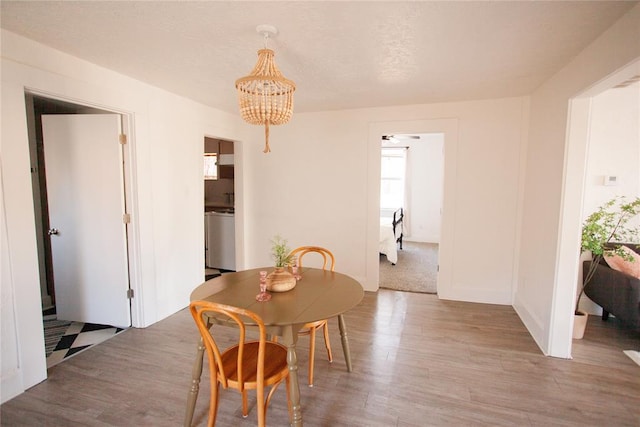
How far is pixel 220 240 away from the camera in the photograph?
5.05m

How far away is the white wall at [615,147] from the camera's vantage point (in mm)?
3217

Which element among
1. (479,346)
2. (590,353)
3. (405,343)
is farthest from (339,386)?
(590,353)

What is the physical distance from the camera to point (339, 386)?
223 cm

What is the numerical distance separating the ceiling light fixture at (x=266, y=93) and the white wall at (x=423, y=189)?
5.85 m

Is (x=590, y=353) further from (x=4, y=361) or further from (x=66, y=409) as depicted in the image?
(x=4, y=361)

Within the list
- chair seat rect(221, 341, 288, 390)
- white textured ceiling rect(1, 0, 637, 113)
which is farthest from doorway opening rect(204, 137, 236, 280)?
chair seat rect(221, 341, 288, 390)

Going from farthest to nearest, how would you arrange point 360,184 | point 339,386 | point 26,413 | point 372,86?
point 360,184
point 372,86
point 339,386
point 26,413

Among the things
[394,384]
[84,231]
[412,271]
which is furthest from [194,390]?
[412,271]

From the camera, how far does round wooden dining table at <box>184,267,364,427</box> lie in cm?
167

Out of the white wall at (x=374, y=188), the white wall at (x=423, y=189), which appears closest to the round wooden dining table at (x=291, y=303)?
the white wall at (x=374, y=188)

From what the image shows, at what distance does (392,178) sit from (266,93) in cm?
616

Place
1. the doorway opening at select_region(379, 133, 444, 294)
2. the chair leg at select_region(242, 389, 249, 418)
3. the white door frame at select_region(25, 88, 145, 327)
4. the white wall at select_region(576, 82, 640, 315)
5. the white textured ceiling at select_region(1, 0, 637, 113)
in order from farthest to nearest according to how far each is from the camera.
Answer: the doorway opening at select_region(379, 133, 444, 294) < the white wall at select_region(576, 82, 640, 315) < the white door frame at select_region(25, 88, 145, 327) < the chair leg at select_region(242, 389, 249, 418) < the white textured ceiling at select_region(1, 0, 637, 113)

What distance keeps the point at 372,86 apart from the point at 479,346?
257 centimetres

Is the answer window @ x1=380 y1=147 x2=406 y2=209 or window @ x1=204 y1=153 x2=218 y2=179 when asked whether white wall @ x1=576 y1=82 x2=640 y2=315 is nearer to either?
window @ x1=380 y1=147 x2=406 y2=209
